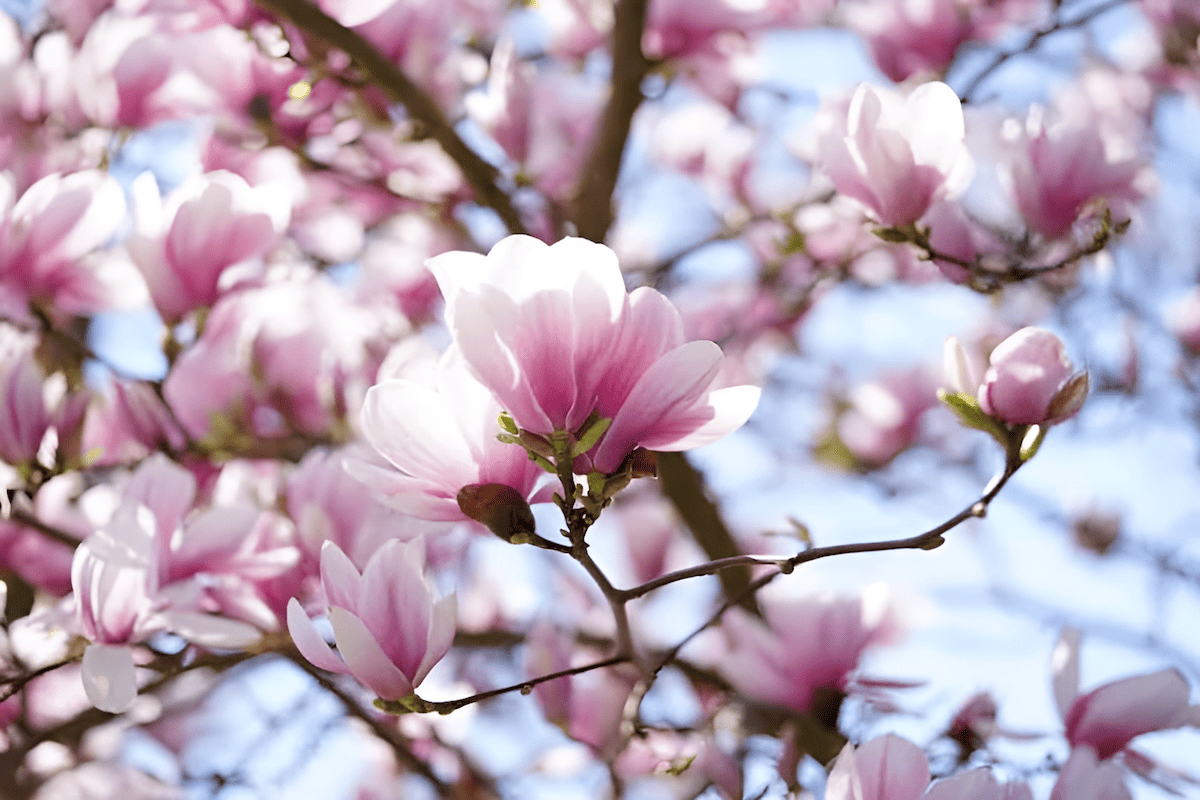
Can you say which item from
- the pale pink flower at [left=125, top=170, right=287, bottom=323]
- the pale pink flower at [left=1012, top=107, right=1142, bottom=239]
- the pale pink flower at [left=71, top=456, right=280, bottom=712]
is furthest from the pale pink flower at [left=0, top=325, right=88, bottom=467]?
the pale pink flower at [left=1012, top=107, right=1142, bottom=239]

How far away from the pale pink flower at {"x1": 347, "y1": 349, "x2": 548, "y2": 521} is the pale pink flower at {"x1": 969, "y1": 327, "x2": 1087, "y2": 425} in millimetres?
383

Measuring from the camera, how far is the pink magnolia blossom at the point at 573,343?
63 centimetres

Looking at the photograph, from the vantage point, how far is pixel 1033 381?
78cm

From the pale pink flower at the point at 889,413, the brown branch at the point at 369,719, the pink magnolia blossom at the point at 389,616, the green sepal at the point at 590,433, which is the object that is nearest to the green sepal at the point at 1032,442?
the green sepal at the point at 590,433

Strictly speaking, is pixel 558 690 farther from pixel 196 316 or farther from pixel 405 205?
pixel 405 205

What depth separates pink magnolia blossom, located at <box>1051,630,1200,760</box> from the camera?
94 centimetres

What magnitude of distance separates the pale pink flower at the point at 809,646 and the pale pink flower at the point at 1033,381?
0.47 m

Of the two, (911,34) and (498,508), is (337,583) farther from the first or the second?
(911,34)

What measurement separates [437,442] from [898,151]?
1.86 ft

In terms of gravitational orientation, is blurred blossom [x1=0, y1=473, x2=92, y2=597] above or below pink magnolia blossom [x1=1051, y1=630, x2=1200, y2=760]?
below

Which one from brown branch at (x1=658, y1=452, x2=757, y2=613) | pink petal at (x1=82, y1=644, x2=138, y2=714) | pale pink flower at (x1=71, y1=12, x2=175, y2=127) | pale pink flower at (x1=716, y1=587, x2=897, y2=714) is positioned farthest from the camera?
brown branch at (x1=658, y1=452, x2=757, y2=613)

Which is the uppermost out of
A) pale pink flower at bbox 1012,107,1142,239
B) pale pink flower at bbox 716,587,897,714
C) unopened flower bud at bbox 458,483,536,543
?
unopened flower bud at bbox 458,483,536,543

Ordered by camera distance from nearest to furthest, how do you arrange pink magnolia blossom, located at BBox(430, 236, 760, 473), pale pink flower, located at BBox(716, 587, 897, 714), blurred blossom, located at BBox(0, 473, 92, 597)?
pink magnolia blossom, located at BBox(430, 236, 760, 473) → pale pink flower, located at BBox(716, 587, 897, 714) → blurred blossom, located at BBox(0, 473, 92, 597)

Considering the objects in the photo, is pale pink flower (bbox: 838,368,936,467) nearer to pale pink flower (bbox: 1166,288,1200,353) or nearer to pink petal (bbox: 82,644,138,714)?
pale pink flower (bbox: 1166,288,1200,353)
